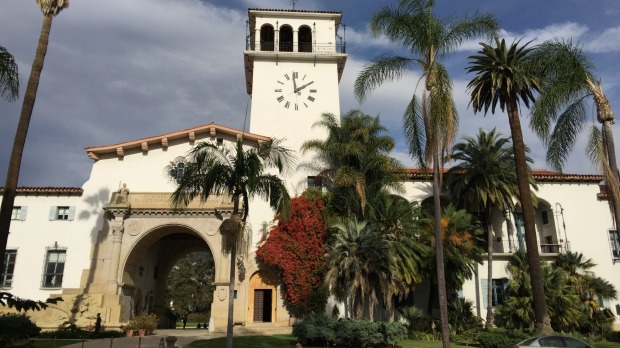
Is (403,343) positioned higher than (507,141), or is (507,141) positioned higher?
(507,141)

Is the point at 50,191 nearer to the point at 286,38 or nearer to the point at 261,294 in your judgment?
the point at 261,294

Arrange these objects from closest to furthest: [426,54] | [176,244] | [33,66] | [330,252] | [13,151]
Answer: [13,151], [33,66], [426,54], [330,252], [176,244]

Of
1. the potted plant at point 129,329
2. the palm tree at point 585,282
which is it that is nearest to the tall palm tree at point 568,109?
the palm tree at point 585,282

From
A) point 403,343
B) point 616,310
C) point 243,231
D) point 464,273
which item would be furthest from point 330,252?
point 616,310

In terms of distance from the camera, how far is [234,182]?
17.5 metres

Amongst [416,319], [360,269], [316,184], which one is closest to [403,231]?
[360,269]

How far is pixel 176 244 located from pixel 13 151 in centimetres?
2481

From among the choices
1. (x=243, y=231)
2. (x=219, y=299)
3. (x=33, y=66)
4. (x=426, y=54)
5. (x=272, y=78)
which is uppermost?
(x=272, y=78)

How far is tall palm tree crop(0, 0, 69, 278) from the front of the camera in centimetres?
1423

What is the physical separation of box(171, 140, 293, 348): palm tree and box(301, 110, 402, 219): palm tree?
33.3ft

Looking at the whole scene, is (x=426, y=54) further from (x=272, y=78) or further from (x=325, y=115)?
(x=272, y=78)

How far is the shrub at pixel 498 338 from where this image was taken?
72.2ft

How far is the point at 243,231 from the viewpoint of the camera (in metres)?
17.4

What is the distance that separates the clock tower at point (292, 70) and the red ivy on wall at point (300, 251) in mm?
5066
